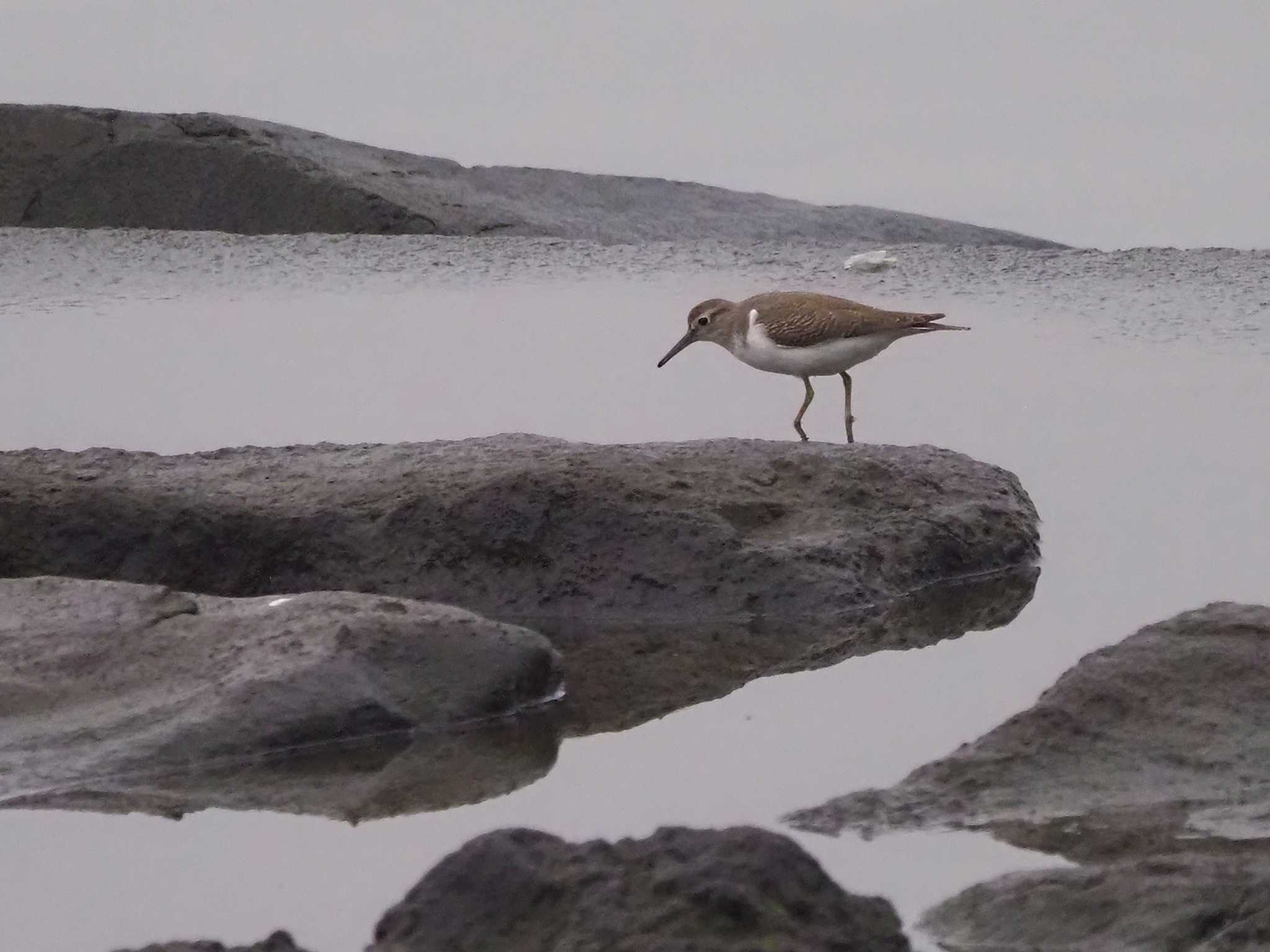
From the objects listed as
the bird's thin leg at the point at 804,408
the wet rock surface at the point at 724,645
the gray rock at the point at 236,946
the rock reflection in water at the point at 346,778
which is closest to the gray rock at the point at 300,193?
the bird's thin leg at the point at 804,408

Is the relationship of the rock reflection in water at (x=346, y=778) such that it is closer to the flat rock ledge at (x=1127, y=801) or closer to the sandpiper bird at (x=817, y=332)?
the flat rock ledge at (x=1127, y=801)

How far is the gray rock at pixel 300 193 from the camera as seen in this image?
47.6ft

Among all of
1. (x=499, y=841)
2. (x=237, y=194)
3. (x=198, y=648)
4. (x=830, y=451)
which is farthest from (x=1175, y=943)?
(x=237, y=194)

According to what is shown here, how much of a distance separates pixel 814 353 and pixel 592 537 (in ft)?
7.44

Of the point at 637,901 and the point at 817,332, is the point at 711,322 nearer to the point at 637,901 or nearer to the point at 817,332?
the point at 817,332

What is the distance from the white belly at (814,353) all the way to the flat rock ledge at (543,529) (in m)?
1.44

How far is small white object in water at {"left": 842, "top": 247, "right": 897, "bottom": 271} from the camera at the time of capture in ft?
41.3

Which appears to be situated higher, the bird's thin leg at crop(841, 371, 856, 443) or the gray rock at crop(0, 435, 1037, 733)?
the bird's thin leg at crop(841, 371, 856, 443)

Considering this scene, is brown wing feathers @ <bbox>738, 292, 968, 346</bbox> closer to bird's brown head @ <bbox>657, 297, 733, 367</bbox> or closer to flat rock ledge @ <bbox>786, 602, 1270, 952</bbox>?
bird's brown head @ <bbox>657, 297, 733, 367</bbox>

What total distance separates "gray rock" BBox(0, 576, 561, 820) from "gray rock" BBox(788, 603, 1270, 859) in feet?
3.83

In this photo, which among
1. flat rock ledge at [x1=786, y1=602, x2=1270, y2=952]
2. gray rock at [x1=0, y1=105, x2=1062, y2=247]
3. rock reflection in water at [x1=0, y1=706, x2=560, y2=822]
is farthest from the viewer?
gray rock at [x1=0, y1=105, x2=1062, y2=247]

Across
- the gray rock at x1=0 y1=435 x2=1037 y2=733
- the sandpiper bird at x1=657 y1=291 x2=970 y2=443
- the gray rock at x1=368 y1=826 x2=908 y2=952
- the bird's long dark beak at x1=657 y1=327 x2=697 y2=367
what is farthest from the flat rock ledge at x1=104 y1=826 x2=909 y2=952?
the bird's long dark beak at x1=657 y1=327 x2=697 y2=367

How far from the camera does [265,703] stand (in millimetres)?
5738

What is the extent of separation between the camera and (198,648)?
6094 millimetres
